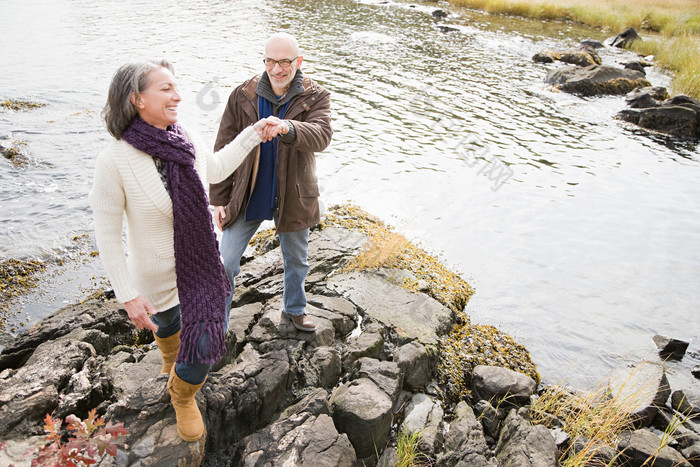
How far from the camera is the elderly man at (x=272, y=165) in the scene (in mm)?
3990

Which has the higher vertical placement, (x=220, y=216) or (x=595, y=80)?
(x=220, y=216)

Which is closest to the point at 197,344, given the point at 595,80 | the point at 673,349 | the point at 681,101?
the point at 673,349

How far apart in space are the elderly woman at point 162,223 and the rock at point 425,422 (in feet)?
6.89

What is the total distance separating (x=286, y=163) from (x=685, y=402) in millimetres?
5653

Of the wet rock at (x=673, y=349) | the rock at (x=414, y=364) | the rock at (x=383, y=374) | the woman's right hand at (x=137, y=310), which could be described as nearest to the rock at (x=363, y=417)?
the rock at (x=383, y=374)

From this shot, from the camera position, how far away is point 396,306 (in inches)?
244

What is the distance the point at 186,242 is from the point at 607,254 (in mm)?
8256

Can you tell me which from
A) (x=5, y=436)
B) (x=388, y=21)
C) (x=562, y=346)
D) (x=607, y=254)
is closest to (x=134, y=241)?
(x=5, y=436)

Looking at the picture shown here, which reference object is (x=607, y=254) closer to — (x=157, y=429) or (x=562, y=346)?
(x=562, y=346)

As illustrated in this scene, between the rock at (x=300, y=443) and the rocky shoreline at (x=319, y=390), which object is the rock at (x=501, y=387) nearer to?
the rocky shoreline at (x=319, y=390)

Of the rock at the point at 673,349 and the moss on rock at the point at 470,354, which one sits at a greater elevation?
the moss on rock at the point at 470,354

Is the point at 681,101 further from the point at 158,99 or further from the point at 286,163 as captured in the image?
the point at 158,99

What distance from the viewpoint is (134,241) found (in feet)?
10.1

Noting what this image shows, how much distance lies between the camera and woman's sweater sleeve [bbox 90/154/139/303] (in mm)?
2781
